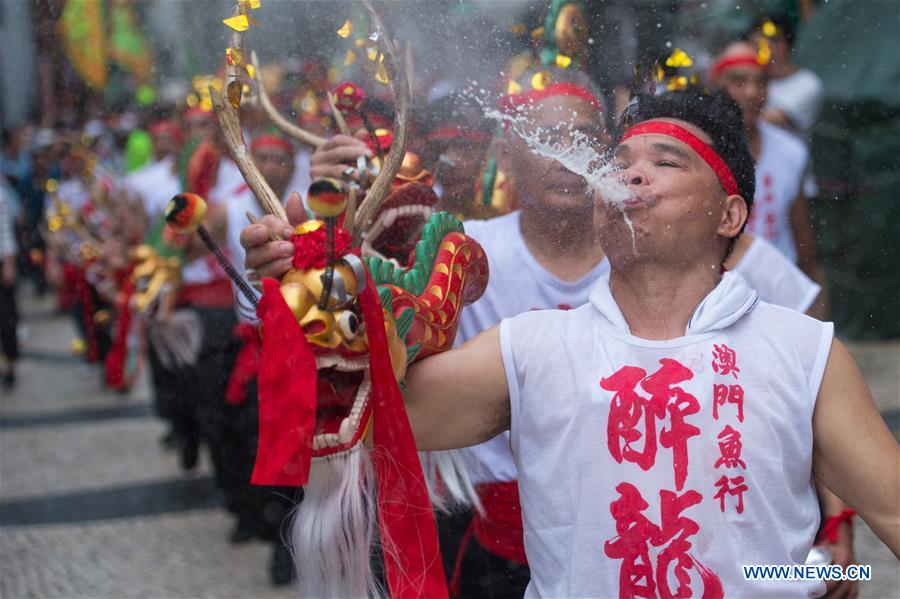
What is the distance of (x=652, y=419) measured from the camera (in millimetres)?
1833

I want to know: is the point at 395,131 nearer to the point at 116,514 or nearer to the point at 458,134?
the point at 458,134

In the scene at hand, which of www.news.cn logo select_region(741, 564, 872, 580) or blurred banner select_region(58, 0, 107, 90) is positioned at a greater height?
blurred banner select_region(58, 0, 107, 90)

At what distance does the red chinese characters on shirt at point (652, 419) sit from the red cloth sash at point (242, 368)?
2.12 meters

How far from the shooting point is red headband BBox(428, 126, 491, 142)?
A: 2365mm

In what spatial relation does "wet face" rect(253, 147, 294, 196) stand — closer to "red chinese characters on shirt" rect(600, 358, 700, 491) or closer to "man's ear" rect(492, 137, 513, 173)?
"man's ear" rect(492, 137, 513, 173)

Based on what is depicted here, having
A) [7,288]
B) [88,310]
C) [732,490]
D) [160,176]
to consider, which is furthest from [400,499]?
[7,288]

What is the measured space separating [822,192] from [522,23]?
1.91 meters

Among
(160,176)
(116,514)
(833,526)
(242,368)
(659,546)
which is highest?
(659,546)

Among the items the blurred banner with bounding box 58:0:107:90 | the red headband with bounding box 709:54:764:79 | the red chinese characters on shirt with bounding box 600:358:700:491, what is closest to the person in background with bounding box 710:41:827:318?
the red headband with bounding box 709:54:764:79

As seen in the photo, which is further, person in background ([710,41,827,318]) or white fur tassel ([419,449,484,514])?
person in background ([710,41,827,318])

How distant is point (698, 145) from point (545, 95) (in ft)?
1.37

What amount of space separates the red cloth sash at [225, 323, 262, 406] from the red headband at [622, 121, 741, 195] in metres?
2.10

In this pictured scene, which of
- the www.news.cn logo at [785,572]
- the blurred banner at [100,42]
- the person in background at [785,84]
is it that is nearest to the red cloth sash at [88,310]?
the blurred banner at [100,42]

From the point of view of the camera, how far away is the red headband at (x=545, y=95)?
2220 mm
